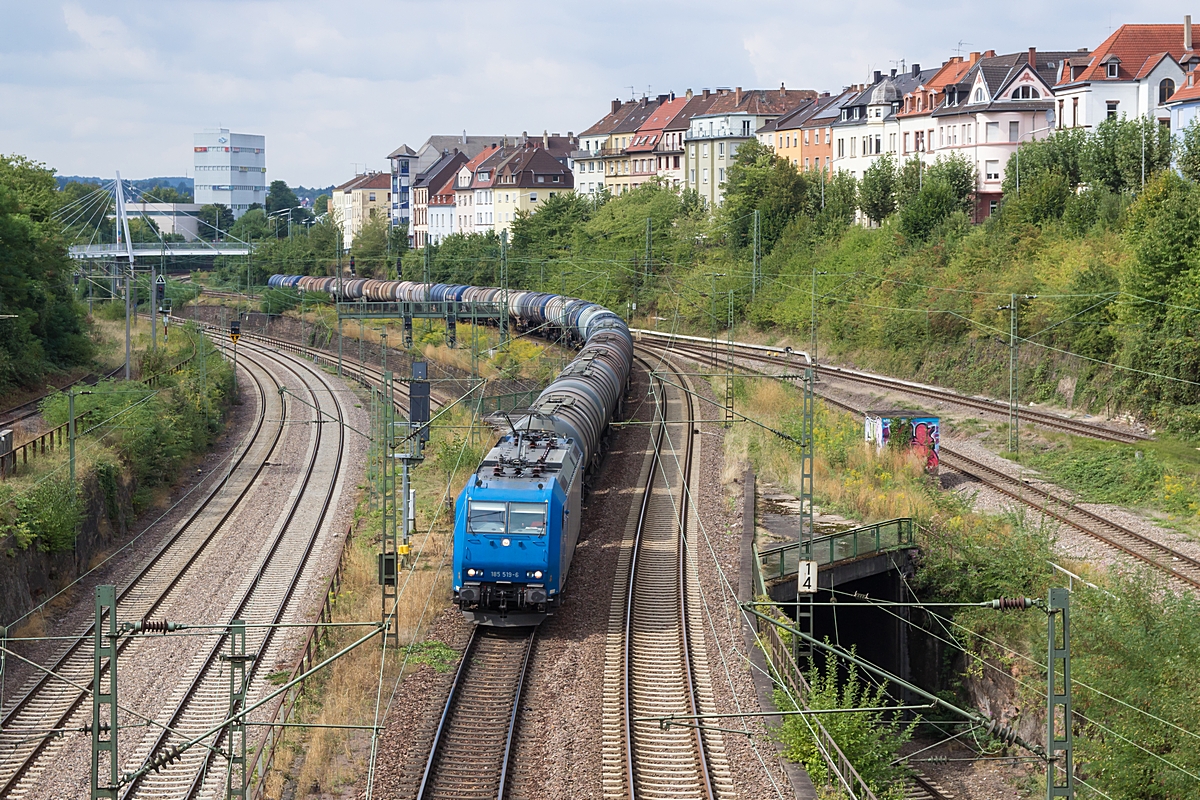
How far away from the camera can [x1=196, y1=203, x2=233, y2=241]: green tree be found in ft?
571

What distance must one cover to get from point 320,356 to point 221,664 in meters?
53.6

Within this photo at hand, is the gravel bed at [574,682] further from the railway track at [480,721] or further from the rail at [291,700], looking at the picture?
the rail at [291,700]

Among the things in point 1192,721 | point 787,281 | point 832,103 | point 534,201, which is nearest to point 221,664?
point 1192,721

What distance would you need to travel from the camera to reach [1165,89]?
203 ft

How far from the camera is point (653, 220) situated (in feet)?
300

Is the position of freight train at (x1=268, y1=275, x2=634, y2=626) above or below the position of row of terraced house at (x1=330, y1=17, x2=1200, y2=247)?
below

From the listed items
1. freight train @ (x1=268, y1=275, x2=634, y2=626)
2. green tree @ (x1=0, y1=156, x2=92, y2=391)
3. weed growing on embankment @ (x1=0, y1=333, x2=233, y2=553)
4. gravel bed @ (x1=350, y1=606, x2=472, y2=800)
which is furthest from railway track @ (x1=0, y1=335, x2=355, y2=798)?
green tree @ (x1=0, y1=156, x2=92, y2=391)

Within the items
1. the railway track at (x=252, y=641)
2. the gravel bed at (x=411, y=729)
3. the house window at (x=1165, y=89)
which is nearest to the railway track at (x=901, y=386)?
the railway track at (x=252, y=641)

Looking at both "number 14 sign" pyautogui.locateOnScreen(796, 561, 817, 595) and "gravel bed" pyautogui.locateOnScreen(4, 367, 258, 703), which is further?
"gravel bed" pyautogui.locateOnScreen(4, 367, 258, 703)

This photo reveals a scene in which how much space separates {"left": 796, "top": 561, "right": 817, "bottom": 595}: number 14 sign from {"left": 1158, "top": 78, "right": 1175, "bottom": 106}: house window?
48579 mm

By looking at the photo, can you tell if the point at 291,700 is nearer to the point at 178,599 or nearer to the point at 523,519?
the point at 523,519

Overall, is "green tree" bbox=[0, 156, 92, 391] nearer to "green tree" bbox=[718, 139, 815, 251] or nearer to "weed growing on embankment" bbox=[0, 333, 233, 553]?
"weed growing on embankment" bbox=[0, 333, 233, 553]

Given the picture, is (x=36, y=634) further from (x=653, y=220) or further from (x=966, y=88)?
(x=653, y=220)

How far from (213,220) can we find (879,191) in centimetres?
12984
